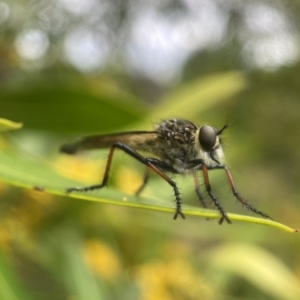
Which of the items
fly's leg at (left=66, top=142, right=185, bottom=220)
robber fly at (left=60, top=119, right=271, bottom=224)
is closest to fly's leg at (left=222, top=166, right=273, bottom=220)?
robber fly at (left=60, top=119, right=271, bottom=224)

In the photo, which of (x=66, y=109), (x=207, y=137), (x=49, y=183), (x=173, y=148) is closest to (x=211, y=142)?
(x=207, y=137)

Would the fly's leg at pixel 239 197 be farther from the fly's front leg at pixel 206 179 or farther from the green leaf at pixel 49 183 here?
the green leaf at pixel 49 183

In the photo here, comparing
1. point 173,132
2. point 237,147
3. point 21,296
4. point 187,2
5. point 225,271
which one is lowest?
point 21,296

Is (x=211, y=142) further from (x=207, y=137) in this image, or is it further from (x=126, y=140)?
(x=126, y=140)

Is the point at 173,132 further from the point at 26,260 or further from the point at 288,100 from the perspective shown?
the point at 288,100

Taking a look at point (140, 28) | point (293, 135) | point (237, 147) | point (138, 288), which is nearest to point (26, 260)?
point (138, 288)

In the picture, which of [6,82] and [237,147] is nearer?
[6,82]

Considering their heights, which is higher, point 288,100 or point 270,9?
point 270,9
